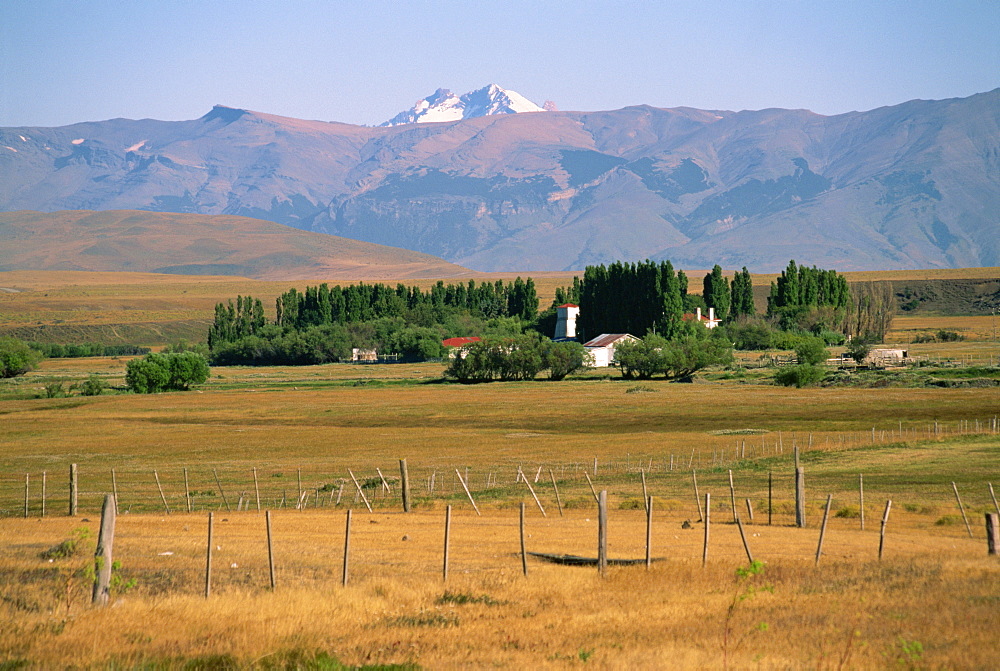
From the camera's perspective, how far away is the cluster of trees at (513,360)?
12888 cm

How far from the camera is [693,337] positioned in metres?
131

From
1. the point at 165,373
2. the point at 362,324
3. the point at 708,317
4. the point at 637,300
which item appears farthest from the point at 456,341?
the point at 165,373

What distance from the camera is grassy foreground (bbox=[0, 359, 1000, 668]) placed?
56.8 ft

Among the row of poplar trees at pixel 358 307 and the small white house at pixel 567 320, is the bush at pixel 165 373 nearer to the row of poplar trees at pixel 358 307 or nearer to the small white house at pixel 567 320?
the small white house at pixel 567 320

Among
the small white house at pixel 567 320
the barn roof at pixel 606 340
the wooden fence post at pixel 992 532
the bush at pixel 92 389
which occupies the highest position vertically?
the small white house at pixel 567 320

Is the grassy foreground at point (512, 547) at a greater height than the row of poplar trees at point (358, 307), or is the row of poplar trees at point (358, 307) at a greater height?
the row of poplar trees at point (358, 307)

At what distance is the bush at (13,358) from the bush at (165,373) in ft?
86.8

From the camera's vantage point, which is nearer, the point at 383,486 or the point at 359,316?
the point at 383,486

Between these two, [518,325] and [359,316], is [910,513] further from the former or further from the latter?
[359,316]

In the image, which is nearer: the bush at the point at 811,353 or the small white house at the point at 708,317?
the bush at the point at 811,353

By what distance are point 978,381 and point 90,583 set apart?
8959 centimetres

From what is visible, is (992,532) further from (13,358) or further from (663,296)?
(13,358)

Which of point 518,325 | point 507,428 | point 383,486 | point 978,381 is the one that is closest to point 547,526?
point 383,486

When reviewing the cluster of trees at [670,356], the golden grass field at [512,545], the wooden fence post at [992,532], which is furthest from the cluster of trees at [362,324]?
the wooden fence post at [992,532]
